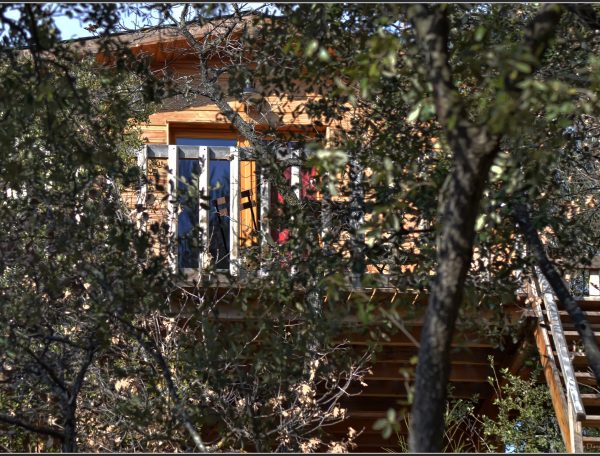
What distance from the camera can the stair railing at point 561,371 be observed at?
8031mm

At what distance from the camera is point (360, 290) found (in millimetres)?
7348

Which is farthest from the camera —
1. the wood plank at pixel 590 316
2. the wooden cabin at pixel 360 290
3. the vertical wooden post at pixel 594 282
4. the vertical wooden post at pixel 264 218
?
the vertical wooden post at pixel 594 282

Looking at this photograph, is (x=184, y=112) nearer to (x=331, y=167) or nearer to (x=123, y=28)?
(x=123, y=28)

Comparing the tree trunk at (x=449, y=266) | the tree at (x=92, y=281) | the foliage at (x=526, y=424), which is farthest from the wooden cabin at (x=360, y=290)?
the tree trunk at (x=449, y=266)

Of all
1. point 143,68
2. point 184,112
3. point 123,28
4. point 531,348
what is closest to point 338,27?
point 143,68

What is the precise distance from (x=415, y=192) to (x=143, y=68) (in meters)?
1.72

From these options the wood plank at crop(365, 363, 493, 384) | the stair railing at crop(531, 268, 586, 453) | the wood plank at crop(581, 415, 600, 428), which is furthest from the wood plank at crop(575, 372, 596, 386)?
the wood plank at crop(365, 363, 493, 384)

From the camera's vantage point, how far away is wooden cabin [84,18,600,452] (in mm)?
8008

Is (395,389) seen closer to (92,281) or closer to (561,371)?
(561,371)

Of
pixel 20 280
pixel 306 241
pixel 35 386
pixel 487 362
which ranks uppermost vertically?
pixel 306 241

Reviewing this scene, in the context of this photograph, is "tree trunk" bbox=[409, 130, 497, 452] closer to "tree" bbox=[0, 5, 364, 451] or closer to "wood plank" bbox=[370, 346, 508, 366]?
"tree" bbox=[0, 5, 364, 451]

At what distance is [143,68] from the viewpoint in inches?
216

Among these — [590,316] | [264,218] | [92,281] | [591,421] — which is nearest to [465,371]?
[590,316]

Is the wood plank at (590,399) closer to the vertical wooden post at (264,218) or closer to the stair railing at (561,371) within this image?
the stair railing at (561,371)
